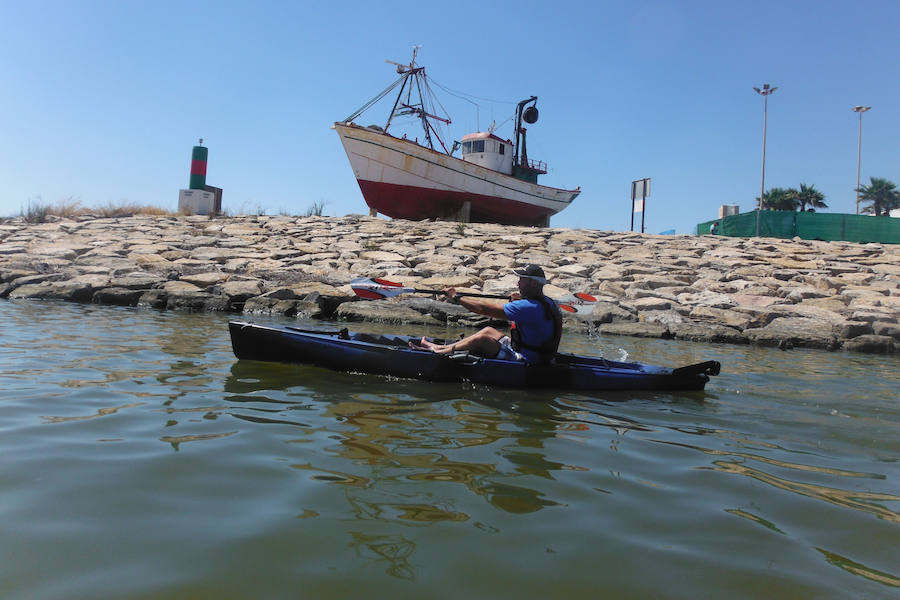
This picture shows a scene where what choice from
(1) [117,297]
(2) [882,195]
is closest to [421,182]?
(1) [117,297]

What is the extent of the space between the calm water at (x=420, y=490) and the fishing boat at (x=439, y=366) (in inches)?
9.2

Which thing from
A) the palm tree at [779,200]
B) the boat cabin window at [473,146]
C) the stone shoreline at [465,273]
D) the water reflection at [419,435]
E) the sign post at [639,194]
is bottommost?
the water reflection at [419,435]

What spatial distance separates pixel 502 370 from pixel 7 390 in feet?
14.2

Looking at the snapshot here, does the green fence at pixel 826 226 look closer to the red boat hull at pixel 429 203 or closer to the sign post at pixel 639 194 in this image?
the sign post at pixel 639 194

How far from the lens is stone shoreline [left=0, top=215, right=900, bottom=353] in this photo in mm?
11508

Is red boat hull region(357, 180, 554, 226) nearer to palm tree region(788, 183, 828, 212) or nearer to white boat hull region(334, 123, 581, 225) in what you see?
white boat hull region(334, 123, 581, 225)

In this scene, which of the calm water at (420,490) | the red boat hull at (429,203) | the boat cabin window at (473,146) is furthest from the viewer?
A: the boat cabin window at (473,146)

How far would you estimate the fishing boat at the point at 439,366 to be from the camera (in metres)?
6.15

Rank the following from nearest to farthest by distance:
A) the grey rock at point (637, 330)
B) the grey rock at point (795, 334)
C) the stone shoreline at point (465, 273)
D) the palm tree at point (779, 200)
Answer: the grey rock at point (795, 334) → the grey rock at point (637, 330) → the stone shoreline at point (465, 273) → the palm tree at point (779, 200)

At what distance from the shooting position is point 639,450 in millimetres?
4188

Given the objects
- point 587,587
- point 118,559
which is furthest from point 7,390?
point 587,587

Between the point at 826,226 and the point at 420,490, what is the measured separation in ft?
85.9

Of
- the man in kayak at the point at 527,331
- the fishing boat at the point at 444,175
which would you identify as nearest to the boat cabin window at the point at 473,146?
the fishing boat at the point at 444,175

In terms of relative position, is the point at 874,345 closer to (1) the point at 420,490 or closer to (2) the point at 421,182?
(1) the point at 420,490
